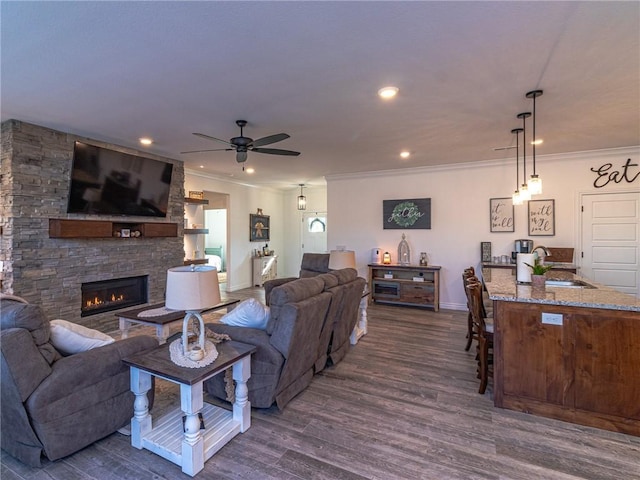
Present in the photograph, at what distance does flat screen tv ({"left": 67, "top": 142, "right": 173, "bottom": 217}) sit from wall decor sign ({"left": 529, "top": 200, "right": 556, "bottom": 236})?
20.4 feet

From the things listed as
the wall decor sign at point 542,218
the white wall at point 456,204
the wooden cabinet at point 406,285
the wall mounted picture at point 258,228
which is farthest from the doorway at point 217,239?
the wall decor sign at point 542,218

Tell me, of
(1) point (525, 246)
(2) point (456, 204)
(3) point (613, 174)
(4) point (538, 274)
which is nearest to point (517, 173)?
(2) point (456, 204)

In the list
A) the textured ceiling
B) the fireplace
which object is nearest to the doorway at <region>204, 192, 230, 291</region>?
the fireplace

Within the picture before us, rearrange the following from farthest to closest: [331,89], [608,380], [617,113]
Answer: [617,113] → [331,89] → [608,380]

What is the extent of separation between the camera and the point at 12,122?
12.3 feet

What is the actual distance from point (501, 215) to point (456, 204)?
30.0 inches

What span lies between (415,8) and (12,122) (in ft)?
15.0

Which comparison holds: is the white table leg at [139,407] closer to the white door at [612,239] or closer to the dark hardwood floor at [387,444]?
the dark hardwood floor at [387,444]

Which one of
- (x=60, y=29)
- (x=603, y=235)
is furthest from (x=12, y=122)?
(x=603, y=235)

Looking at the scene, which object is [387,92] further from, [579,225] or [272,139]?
[579,225]

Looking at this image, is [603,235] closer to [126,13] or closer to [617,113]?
[617,113]

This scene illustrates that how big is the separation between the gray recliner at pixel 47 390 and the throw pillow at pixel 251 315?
2.77 feet

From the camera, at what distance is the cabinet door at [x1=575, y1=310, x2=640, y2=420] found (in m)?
2.31

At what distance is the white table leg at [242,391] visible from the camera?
7.41 feet
